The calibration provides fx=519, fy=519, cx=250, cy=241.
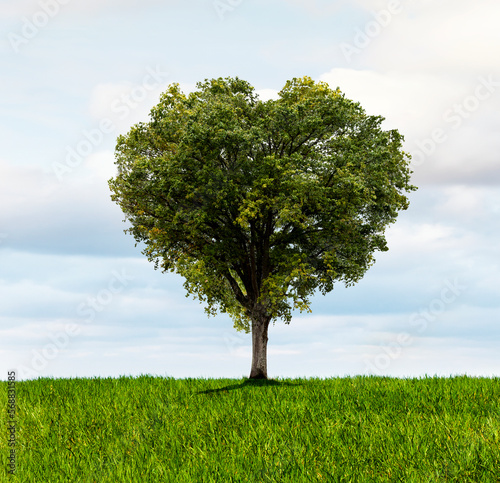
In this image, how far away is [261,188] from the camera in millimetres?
24156

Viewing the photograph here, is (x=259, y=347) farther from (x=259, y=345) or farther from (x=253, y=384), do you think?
(x=253, y=384)

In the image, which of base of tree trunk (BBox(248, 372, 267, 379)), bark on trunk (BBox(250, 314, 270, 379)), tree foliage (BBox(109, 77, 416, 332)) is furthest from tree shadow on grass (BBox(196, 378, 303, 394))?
tree foliage (BBox(109, 77, 416, 332))

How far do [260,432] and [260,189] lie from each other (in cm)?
1314

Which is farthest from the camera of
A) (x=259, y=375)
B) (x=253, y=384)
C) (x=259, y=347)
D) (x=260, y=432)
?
(x=259, y=347)

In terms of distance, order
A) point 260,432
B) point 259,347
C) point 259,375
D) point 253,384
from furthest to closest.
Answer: point 259,347 < point 259,375 < point 253,384 < point 260,432

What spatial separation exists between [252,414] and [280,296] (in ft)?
29.1

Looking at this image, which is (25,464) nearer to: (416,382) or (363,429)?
(363,429)

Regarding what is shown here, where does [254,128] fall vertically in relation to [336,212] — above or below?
above

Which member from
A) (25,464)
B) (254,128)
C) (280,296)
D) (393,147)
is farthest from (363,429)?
(393,147)

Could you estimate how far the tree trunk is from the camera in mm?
25172

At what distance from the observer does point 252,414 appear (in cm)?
1593

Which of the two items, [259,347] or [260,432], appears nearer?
[260,432]

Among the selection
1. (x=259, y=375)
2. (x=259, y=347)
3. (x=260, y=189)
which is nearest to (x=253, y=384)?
(x=259, y=375)

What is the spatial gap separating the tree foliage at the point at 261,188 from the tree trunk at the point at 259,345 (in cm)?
63
